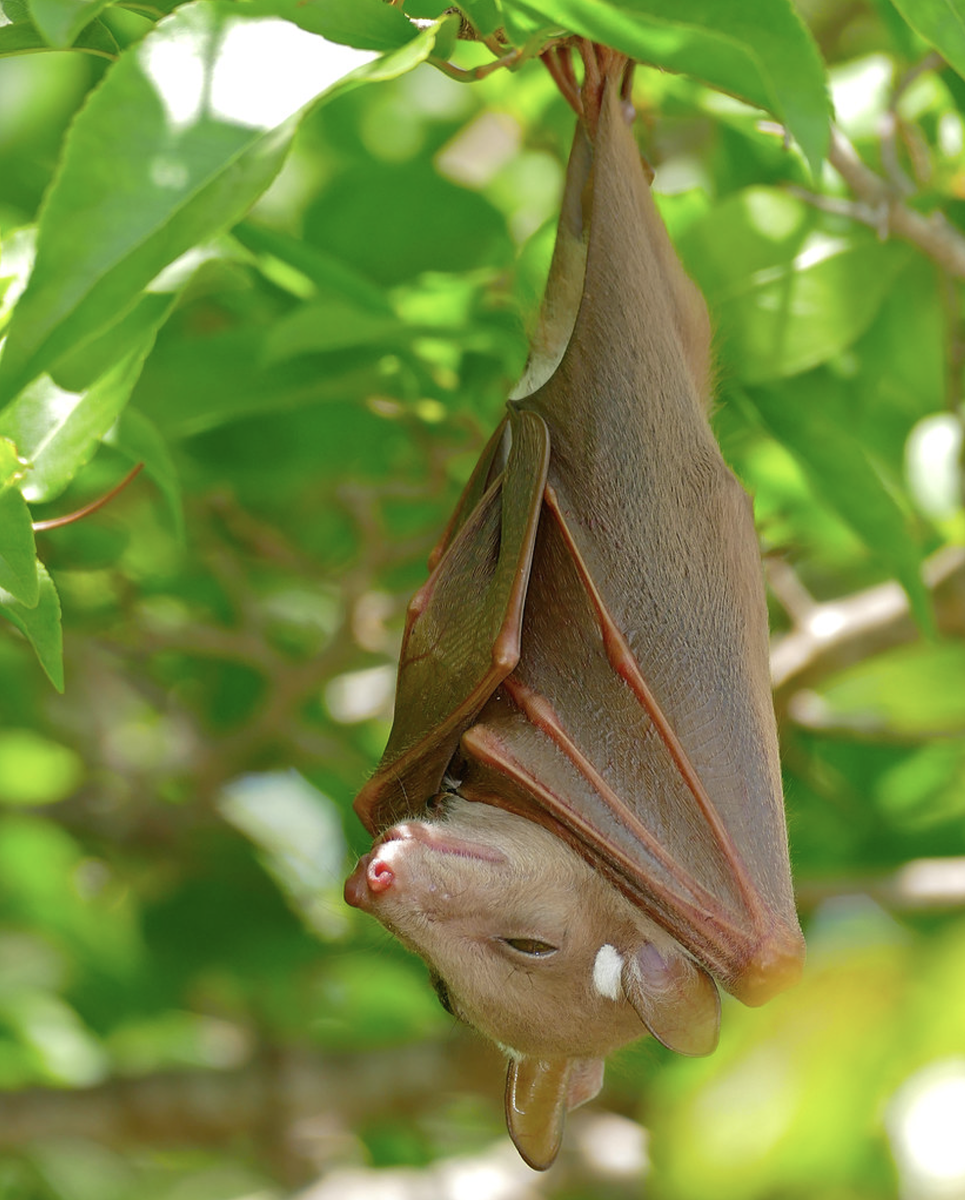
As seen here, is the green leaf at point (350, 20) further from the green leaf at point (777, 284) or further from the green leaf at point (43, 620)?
the green leaf at point (777, 284)

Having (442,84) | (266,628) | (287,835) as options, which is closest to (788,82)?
(442,84)

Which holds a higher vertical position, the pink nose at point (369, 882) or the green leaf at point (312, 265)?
the green leaf at point (312, 265)

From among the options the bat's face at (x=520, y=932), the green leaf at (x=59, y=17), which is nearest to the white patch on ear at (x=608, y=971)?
the bat's face at (x=520, y=932)

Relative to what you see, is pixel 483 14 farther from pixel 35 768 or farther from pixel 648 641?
pixel 35 768

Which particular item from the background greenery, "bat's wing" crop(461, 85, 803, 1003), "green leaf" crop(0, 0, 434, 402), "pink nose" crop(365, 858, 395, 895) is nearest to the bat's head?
"pink nose" crop(365, 858, 395, 895)

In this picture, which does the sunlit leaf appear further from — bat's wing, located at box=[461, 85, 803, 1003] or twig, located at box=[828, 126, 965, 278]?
twig, located at box=[828, 126, 965, 278]

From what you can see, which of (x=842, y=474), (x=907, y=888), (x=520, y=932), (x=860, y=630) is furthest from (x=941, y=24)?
(x=907, y=888)
